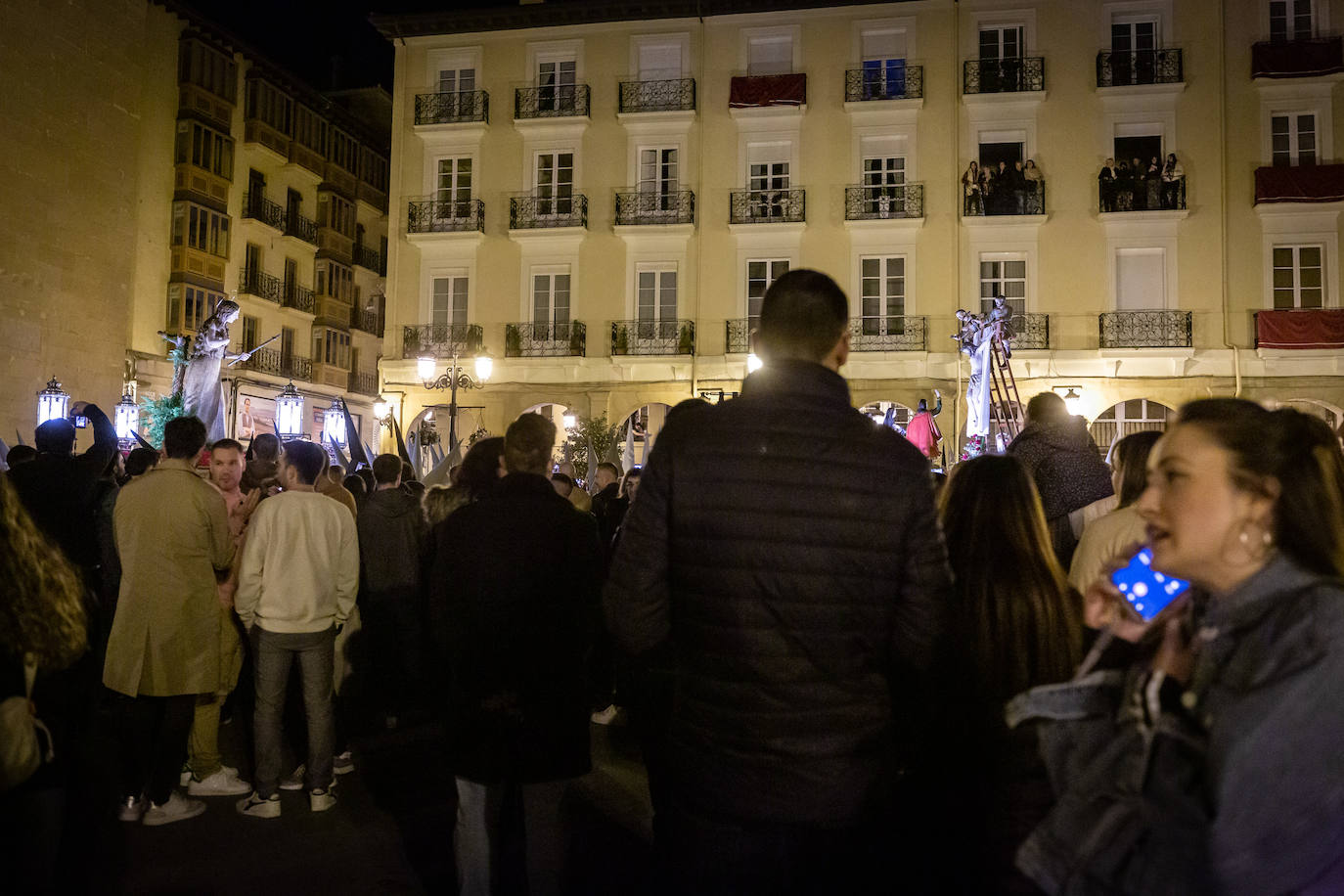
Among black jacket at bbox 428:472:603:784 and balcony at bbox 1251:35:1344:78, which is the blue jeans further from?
balcony at bbox 1251:35:1344:78

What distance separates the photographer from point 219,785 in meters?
5.72

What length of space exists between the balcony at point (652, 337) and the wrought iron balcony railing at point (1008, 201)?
706cm

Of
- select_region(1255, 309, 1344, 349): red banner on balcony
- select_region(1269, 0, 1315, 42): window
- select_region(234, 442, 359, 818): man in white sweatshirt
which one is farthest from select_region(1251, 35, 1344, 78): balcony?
select_region(234, 442, 359, 818): man in white sweatshirt

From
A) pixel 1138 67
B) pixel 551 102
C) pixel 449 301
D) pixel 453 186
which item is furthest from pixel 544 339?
pixel 1138 67

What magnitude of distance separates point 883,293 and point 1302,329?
353 inches

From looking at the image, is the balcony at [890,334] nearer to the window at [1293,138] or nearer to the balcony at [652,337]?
the balcony at [652,337]

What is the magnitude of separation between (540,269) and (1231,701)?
82.2 ft

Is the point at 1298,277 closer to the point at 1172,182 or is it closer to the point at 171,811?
the point at 1172,182

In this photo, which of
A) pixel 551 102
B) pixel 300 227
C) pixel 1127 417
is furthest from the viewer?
pixel 300 227

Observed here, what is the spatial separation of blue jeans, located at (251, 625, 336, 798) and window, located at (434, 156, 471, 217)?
72.7 feet

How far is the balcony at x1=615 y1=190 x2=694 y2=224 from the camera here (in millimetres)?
24766

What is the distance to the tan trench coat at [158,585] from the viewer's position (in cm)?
508

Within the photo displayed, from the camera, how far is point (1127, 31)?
23703mm

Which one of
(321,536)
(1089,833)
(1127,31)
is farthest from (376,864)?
(1127,31)
